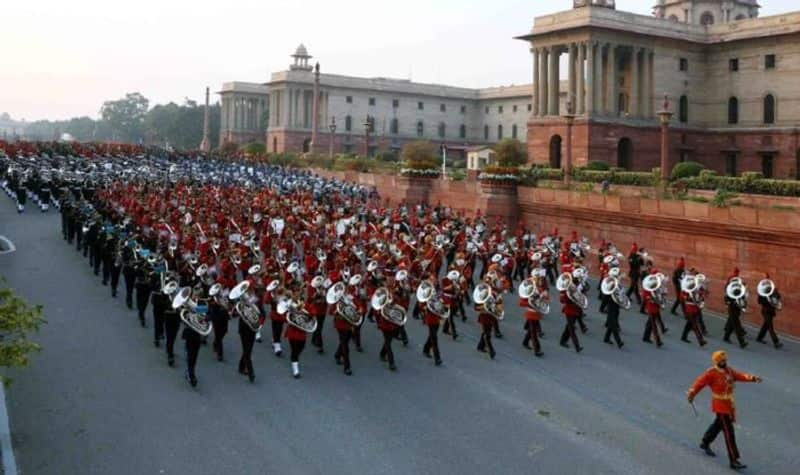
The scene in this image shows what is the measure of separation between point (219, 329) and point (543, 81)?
46.7 m

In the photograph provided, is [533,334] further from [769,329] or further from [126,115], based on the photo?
[126,115]

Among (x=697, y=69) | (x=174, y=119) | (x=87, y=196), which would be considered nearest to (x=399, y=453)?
(x=87, y=196)

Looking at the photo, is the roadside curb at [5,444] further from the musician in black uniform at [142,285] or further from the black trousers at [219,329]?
the musician in black uniform at [142,285]

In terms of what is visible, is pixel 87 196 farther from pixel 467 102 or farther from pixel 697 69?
pixel 467 102

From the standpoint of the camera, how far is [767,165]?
56969 millimetres

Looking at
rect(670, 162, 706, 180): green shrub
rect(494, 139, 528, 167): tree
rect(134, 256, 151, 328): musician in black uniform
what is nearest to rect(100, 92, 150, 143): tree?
rect(494, 139, 528, 167): tree

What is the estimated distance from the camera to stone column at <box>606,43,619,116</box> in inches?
2183

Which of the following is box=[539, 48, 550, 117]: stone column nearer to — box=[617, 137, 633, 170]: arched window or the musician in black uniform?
box=[617, 137, 633, 170]: arched window

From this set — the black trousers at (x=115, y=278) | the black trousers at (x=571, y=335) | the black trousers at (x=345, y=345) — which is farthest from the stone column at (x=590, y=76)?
the black trousers at (x=345, y=345)

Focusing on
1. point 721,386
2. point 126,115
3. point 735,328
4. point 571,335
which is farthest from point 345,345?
point 126,115

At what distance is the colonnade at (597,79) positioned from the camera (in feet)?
179

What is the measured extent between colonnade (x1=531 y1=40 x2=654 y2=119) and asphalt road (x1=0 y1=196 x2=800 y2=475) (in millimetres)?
39859

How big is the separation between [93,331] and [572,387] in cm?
887

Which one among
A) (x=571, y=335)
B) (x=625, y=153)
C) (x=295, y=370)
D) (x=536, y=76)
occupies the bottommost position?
(x=295, y=370)
